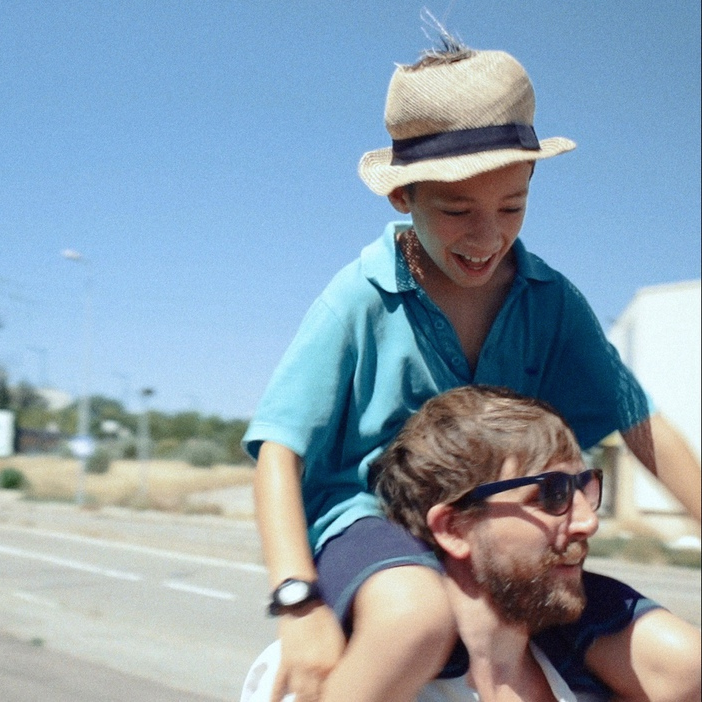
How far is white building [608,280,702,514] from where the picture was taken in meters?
17.0

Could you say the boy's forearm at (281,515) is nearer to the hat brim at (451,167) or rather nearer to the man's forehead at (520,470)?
the man's forehead at (520,470)

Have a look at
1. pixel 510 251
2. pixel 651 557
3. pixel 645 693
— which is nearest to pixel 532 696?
pixel 645 693

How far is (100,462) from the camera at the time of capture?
23266 millimetres

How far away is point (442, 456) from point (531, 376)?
0.42 metres

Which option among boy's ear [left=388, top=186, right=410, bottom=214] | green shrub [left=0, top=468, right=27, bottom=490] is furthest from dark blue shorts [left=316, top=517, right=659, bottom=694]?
green shrub [left=0, top=468, right=27, bottom=490]

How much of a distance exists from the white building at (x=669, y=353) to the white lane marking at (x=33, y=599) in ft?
45.2

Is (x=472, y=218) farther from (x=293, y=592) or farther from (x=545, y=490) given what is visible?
(x=293, y=592)

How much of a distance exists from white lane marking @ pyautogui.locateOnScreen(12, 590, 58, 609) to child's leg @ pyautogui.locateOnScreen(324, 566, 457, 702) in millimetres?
1744

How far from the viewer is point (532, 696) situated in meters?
1.55

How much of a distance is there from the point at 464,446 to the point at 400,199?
1.63 ft

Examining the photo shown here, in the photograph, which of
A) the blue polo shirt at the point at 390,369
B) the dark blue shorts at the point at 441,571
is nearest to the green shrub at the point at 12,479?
the blue polo shirt at the point at 390,369

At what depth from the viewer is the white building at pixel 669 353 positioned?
17.0 meters

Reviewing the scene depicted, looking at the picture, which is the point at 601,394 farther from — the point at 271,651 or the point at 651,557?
the point at 651,557

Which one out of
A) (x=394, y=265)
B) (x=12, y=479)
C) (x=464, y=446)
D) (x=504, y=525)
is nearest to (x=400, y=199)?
(x=394, y=265)
